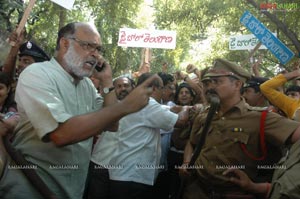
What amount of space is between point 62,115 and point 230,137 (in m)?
1.50

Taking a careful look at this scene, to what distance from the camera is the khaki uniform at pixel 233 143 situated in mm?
2631

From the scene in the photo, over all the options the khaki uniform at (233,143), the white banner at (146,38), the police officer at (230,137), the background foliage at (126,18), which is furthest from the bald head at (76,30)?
the background foliage at (126,18)

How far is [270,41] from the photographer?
15.6 feet

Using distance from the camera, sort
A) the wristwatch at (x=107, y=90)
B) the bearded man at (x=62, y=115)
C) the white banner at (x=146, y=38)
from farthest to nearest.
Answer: the white banner at (x=146, y=38) → the wristwatch at (x=107, y=90) → the bearded man at (x=62, y=115)

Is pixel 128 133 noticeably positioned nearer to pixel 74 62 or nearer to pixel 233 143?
pixel 233 143

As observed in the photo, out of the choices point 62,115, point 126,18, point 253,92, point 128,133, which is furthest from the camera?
point 126,18

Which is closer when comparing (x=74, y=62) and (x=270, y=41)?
(x=74, y=62)

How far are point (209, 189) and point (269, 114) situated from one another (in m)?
0.78

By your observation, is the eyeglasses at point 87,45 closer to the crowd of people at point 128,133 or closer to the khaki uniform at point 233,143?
the crowd of people at point 128,133

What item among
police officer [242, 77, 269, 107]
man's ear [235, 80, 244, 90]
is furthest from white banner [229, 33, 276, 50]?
man's ear [235, 80, 244, 90]

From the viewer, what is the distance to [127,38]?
6.41 meters

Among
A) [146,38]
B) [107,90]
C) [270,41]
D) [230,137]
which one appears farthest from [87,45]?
[146,38]

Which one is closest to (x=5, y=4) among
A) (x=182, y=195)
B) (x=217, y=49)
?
(x=182, y=195)

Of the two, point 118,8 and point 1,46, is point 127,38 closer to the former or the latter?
point 1,46
